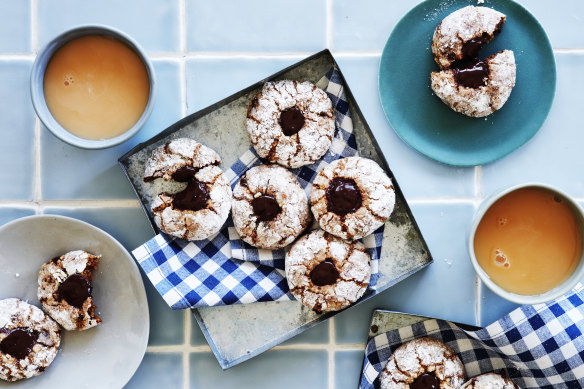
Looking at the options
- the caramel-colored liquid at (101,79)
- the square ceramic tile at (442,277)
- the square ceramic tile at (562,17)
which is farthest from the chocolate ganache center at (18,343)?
the square ceramic tile at (562,17)

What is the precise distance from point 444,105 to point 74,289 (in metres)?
0.97

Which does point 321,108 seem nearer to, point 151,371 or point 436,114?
point 436,114

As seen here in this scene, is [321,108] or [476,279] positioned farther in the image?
[476,279]

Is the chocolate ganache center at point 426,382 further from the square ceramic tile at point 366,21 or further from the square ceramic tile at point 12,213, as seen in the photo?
the square ceramic tile at point 12,213

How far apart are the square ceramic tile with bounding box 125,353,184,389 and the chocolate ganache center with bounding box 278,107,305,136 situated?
0.63 m

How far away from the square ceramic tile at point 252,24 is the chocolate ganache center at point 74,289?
61cm

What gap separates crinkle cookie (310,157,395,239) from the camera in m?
1.37

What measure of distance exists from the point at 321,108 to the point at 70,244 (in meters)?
0.68

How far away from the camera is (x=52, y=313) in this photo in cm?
143

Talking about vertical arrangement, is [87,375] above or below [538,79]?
below

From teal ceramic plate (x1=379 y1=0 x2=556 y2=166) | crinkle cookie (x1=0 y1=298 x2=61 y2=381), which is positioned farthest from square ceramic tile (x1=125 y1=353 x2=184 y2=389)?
teal ceramic plate (x1=379 y1=0 x2=556 y2=166)

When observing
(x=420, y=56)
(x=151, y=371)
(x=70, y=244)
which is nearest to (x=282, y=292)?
(x=151, y=371)

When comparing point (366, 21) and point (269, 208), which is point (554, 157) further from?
point (269, 208)

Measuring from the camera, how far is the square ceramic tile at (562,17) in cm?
147
